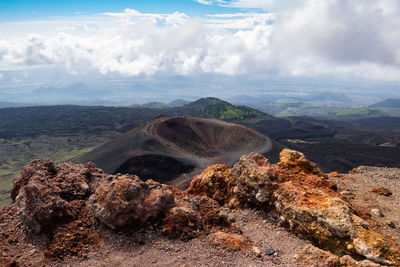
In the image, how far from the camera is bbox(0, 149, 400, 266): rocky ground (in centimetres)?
887

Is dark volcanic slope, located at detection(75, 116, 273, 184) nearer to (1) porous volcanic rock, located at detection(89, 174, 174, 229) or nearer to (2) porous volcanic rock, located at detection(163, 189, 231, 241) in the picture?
(2) porous volcanic rock, located at detection(163, 189, 231, 241)

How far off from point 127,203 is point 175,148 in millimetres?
58148

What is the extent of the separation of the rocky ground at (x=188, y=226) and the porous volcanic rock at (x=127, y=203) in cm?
4

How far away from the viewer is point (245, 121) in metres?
153

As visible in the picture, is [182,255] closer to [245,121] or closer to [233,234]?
[233,234]

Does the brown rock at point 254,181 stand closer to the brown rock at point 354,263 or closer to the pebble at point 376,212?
the brown rock at point 354,263

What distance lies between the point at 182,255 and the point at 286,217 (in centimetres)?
491

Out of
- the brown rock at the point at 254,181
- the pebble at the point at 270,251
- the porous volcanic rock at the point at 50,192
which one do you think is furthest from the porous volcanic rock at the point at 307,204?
the porous volcanic rock at the point at 50,192

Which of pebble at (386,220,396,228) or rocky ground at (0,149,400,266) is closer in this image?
rocky ground at (0,149,400,266)

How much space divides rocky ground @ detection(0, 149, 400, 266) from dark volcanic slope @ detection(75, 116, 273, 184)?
40847 mm

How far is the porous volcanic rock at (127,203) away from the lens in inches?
394

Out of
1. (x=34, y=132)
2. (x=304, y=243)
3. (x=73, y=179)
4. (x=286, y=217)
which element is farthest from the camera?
(x=34, y=132)

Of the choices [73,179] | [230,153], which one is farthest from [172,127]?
[73,179]

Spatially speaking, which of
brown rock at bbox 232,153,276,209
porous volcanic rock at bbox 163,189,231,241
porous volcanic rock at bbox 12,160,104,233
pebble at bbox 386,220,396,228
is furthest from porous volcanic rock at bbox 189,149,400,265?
porous volcanic rock at bbox 12,160,104,233
